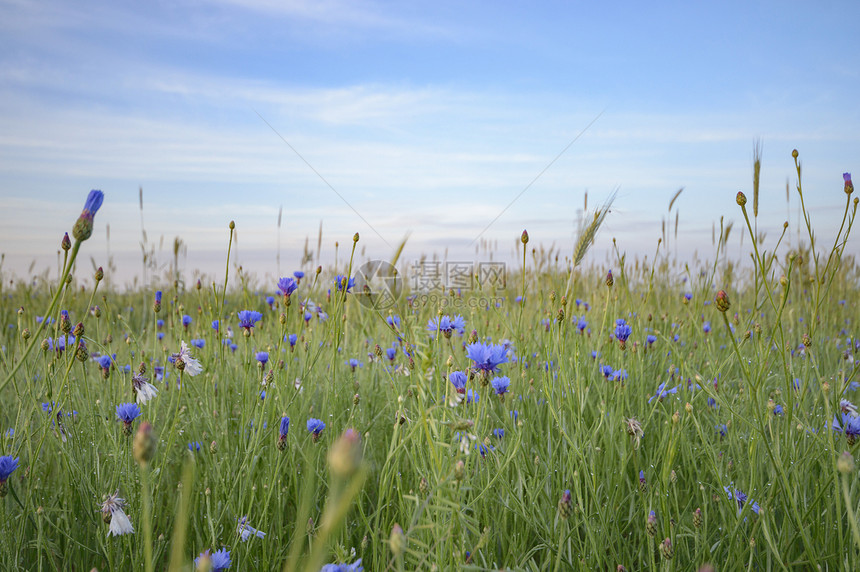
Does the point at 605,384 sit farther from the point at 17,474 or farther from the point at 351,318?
the point at 351,318

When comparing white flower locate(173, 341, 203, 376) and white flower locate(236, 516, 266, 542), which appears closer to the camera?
white flower locate(236, 516, 266, 542)

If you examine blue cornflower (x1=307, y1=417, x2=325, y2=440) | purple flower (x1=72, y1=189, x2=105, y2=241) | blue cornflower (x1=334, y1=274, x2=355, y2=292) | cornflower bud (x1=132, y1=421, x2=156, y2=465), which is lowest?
blue cornflower (x1=307, y1=417, x2=325, y2=440)

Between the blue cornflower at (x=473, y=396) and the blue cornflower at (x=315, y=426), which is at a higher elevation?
the blue cornflower at (x=473, y=396)

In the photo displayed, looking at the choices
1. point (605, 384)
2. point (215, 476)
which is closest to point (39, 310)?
point (215, 476)

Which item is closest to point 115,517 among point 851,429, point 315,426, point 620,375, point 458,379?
point 315,426

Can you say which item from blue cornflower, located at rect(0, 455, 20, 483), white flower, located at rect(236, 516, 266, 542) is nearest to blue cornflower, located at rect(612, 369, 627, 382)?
white flower, located at rect(236, 516, 266, 542)

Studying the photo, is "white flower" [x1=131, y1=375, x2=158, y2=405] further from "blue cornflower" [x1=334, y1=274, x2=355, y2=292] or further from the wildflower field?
"blue cornflower" [x1=334, y1=274, x2=355, y2=292]

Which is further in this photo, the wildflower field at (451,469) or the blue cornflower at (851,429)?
the blue cornflower at (851,429)

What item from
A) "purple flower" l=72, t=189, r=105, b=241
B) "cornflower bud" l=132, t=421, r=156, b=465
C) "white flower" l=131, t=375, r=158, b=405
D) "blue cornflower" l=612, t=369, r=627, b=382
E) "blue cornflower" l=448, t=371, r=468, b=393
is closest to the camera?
"cornflower bud" l=132, t=421, r=156, b=465

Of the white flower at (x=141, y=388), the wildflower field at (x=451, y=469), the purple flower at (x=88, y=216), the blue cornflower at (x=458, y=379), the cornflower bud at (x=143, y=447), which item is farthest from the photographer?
the white flower at (x=141, y=388)

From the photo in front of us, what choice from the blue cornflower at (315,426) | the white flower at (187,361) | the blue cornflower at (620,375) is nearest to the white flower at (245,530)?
the blue cornflower at (315,426)

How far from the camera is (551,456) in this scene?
66.5 inches

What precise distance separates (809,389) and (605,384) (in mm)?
1323

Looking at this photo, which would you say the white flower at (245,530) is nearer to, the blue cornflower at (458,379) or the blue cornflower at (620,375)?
the blue cornflower at (458,379)
